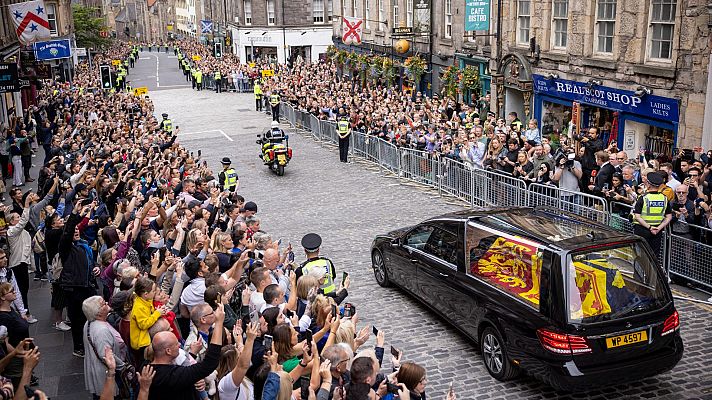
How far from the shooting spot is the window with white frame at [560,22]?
69.4 feet

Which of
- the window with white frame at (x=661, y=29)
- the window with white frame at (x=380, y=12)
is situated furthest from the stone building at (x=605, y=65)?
the window with white frame at (x=380, y=12)

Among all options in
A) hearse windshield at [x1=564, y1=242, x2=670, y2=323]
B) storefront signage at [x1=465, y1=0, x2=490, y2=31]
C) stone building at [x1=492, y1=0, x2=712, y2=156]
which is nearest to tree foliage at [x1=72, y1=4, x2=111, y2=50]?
storefront signage at [x1=465, y1=0, x2=490, y2=31]

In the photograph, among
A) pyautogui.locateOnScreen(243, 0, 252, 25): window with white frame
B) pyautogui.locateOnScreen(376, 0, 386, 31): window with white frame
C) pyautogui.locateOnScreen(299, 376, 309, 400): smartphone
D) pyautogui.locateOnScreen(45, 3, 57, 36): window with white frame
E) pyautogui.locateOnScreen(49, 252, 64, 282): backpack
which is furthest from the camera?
pyautogui.locateOnScreen(243, 0, 252, 25): window with white frame

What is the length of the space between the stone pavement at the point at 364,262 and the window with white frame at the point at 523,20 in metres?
7.03

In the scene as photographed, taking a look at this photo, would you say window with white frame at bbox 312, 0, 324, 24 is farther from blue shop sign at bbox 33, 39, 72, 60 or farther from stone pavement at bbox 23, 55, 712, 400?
blue shop sign at bbox 33, 39, 72, 60

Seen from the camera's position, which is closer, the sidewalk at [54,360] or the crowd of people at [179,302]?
the crowd of people at [179,302]

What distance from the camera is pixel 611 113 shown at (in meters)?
19.1

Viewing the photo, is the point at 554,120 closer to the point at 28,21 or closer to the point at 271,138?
the point at 271,138

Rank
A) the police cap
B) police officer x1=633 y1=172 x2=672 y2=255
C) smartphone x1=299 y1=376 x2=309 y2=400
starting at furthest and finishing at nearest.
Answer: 1. police officer x1=633 y1=172 x2=672 y2=255
2. the police cap
3. smartphone x1=299 y1=376 x2=309 y2=400

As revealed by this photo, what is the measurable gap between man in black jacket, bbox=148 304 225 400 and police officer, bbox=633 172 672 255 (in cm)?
707

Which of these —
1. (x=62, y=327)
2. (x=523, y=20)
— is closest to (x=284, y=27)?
(x=523, y=20)

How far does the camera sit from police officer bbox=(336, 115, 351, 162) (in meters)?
22.0

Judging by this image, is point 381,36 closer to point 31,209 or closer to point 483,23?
point 483,23

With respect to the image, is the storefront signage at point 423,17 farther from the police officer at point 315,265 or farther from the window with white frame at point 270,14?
the window with white frame at point 270,14
